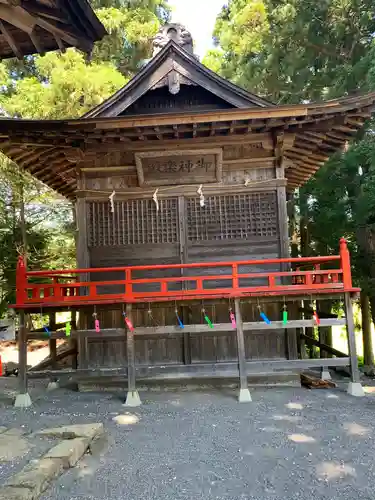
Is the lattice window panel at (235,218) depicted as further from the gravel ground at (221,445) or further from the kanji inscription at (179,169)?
the gravel ground at (221,445)

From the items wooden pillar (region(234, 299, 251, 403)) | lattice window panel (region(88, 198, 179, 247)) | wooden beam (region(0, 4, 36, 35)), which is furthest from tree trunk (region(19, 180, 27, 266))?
wooden beam (region(0, 4, 36, 35))

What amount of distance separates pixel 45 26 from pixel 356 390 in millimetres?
7440

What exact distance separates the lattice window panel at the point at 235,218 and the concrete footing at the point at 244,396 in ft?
10.2

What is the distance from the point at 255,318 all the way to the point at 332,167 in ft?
23.8

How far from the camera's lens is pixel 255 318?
867 cm

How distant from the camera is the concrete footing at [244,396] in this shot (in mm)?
7262

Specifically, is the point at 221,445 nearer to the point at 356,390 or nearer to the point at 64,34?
the point at 356,390

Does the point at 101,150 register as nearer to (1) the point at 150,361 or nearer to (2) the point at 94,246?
(2) the point at 94,246

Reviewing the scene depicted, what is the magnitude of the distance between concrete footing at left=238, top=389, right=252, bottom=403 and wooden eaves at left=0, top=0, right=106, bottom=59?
5.96 meters

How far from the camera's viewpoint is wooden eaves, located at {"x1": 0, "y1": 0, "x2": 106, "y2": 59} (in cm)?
331

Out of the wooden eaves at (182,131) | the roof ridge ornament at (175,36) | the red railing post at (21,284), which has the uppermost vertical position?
the roof ridge ornament at (175,36)

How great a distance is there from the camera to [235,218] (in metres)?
8.74

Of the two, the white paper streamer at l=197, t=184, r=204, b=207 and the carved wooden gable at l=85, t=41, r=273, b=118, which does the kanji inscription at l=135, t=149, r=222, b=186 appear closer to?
the white paper streamer at l=197, t=184, r=204, b=207

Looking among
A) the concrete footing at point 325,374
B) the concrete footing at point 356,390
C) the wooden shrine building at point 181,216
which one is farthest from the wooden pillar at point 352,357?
the concrete footing at point 325,374
